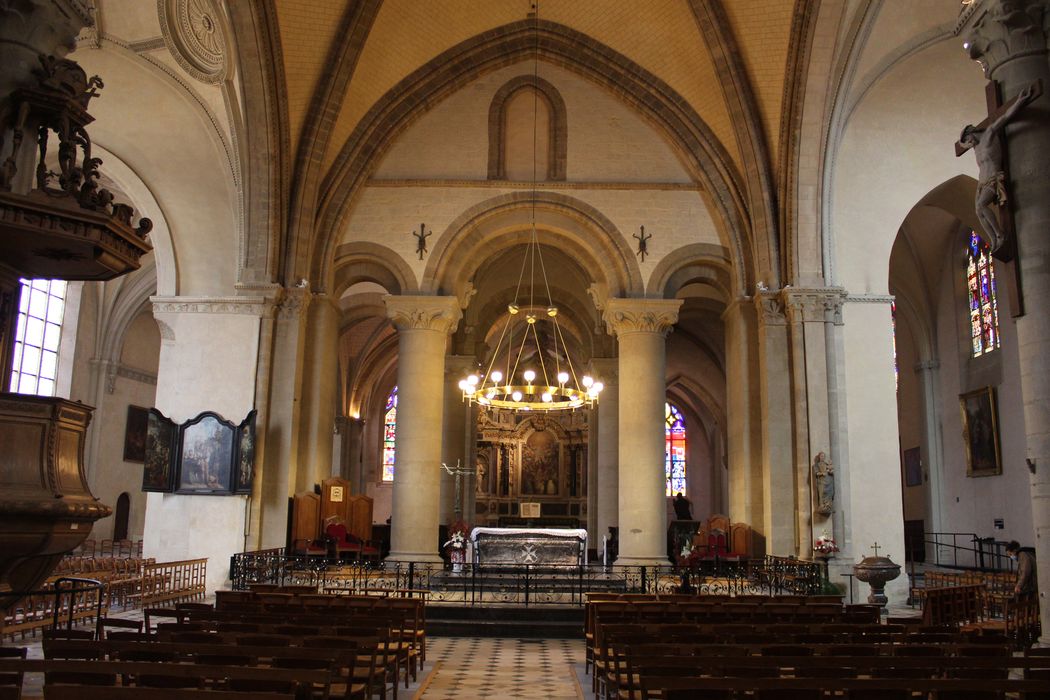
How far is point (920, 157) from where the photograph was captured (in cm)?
1684

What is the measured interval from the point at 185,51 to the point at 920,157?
41.8 ft

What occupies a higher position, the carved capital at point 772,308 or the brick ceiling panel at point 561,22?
the brick ceiling panel at point 561,22

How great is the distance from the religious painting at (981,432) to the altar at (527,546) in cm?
965

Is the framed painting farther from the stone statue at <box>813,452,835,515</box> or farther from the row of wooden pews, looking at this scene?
the stone statue at <box>813,452,835,515</box>

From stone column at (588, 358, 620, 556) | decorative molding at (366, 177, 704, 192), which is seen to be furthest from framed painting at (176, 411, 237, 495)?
stone column at (588, 358, 620, 556)

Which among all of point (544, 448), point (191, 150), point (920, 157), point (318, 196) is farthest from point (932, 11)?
point (544, 448)

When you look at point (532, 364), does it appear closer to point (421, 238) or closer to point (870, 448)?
point (421, 238)

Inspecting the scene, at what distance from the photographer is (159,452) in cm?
1647

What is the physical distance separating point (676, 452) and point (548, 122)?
68.9 feet

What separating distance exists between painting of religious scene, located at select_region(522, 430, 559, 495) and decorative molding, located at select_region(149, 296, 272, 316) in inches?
718

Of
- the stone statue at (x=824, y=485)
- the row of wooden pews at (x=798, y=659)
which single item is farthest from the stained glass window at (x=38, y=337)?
the row of wooden pews at (x=798, y=659)

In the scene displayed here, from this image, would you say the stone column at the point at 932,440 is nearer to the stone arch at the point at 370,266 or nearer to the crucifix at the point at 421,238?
the crucifix at the point at 421,238

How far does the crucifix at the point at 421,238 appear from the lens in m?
19.3

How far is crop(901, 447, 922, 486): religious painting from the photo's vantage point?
24375mm
